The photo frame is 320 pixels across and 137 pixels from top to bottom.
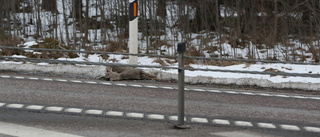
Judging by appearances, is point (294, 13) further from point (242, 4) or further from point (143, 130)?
point (143, 130)

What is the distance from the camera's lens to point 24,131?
450 centimetres

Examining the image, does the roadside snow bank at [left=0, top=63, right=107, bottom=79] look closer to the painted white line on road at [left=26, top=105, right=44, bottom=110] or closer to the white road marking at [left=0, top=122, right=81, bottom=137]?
the painted white line on road at [left=26, top=105, right=44, bottom=110]

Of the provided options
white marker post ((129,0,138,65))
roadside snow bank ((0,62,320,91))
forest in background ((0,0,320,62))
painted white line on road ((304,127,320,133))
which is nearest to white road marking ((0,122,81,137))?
painted white line on road ((304,127,320,133))

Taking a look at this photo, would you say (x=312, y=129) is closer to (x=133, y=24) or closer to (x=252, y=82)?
(x=252, y=82)

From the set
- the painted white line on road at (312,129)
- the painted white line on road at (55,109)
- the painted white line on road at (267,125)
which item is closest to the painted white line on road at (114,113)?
the painted white line on road at (55,109)

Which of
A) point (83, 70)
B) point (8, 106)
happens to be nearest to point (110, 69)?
point (83, 70)

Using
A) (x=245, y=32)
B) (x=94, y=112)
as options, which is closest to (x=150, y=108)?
(x=94, y=112)

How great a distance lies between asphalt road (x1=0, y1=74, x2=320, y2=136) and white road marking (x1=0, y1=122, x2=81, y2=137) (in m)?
0.16

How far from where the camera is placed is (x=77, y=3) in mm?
27500

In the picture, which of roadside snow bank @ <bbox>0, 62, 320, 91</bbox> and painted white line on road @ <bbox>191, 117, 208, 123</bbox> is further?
roadside snow bank @ <bbox>0, 62, 320, 91</bbox>

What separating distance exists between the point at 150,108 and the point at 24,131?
2153 mm

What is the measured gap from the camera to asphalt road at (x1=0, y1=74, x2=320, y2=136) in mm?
4871

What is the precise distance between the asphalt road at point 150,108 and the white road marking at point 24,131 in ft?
0.51

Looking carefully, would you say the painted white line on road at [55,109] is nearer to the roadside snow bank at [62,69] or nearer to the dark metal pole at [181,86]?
the dark metal pole at [181,86]
